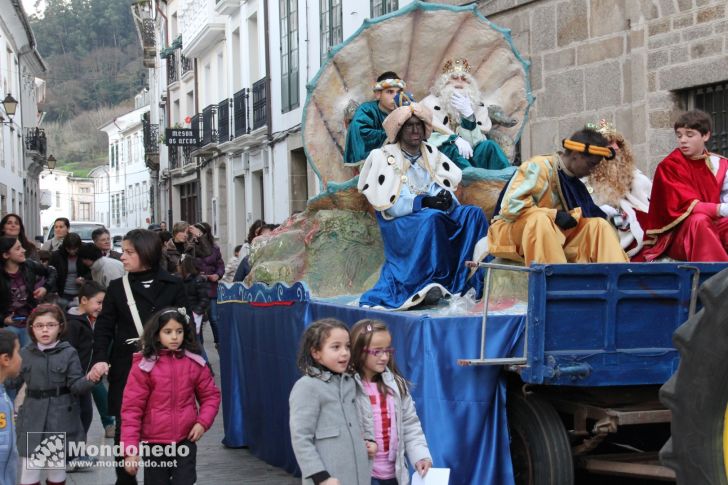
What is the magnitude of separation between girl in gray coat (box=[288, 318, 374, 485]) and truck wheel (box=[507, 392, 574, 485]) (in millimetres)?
1127

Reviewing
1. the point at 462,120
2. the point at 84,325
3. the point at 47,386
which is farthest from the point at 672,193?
→ the point at 84,325

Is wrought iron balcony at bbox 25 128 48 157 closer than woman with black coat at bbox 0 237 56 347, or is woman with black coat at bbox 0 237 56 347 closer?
woman with black coat at bbox 0 237 56 347

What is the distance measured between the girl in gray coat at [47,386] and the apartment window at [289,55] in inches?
694

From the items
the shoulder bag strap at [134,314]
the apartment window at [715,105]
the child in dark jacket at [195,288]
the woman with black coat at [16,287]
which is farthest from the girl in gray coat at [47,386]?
the apartment window at [715,105]

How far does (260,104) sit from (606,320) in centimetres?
2266

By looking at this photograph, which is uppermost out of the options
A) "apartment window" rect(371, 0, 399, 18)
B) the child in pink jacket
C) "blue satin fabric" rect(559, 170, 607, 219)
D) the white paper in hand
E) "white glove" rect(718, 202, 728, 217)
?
"apartment window" rect(371, 0, 399, 18)

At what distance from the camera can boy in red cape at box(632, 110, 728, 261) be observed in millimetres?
6699

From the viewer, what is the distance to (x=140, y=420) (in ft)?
19.2

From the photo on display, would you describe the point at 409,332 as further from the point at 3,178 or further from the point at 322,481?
the point at 3,178

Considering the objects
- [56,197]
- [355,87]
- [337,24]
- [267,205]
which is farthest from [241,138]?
[56,197]

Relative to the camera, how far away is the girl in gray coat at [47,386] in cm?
724

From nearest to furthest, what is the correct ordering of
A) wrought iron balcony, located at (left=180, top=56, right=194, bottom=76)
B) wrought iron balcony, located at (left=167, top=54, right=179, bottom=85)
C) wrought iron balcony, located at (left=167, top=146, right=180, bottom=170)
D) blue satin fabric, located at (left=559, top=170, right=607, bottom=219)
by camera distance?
blue satin fabric, located at (left=559, top=170, right=607, bottom=219) → wrought iron balcony, located at (left=180, top=56, right=194, bottom=76) → wrought iron balcony, located at (left=167, top=54, right=179, bottom=85) → wrought iron balcony, located at (left=167, top=146, right=180, bottom=170)

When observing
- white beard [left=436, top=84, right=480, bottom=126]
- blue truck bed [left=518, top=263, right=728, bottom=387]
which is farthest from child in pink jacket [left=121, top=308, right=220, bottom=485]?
white beard [left=436, top=84, right=480, bottom=126]

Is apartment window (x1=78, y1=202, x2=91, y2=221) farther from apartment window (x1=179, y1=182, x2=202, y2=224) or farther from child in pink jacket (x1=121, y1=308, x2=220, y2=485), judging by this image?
child in pink jacket (x1=121, y1=308, x2=220, y2=485)
